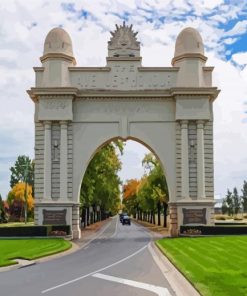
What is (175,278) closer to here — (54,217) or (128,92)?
(54,217)

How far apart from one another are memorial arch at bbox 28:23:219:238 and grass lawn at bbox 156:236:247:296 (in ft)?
41.9

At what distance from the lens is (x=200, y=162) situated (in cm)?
3806

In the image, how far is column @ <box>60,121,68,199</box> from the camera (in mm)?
37625

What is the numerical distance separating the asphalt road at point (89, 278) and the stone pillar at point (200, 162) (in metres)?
15.8

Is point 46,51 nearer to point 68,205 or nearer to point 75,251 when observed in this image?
point 68,205

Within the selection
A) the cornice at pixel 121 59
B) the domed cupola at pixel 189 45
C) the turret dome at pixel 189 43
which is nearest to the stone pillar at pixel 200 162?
the domed cupola at pixel 189 45

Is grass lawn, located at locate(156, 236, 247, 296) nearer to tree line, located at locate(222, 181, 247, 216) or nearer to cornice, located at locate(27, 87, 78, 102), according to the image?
cornice, located at locate(27, 87, 78, 102)

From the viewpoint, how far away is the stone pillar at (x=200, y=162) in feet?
124

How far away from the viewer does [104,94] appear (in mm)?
38531

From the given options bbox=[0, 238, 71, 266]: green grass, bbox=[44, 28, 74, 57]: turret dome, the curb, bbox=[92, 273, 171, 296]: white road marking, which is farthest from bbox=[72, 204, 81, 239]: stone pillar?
bbox=[92, 273, 171, 296]: white road marking

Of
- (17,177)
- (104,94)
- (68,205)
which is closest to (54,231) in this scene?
(68,205)

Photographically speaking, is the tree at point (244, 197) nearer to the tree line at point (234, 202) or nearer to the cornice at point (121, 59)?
the tree line at point (234, 202)

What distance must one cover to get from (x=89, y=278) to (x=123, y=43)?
2651cm

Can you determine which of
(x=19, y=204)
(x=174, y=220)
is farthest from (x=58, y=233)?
(x=19, y=204)
